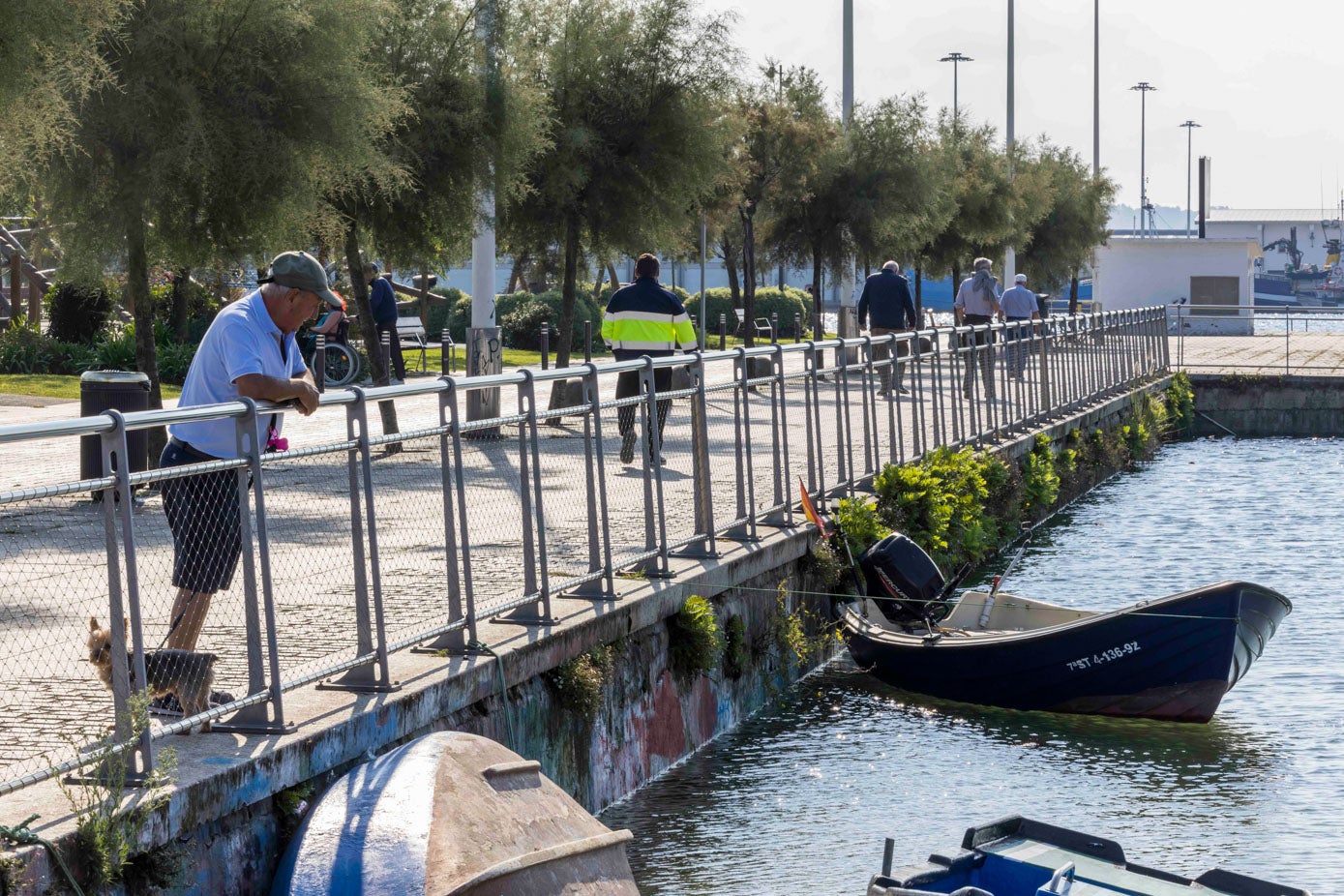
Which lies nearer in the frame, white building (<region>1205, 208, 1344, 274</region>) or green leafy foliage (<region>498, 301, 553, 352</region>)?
green leafy foliage (<region>498, 301, 553, 352</region>)

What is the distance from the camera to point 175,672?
605cm

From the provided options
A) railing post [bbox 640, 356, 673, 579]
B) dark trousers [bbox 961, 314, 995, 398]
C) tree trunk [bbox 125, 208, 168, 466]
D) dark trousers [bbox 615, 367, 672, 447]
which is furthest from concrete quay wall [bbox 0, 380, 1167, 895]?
dark trousers [bbox 961, 314, 995, 398]

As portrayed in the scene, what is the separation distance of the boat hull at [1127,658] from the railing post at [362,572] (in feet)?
18.5

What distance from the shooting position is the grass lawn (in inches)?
984

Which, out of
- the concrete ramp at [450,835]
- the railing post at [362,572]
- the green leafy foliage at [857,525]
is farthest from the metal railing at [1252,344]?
the concrete ramp at [450,835]

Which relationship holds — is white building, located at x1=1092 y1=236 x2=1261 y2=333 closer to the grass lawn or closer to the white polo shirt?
the grass lawn

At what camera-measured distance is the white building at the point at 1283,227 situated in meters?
156

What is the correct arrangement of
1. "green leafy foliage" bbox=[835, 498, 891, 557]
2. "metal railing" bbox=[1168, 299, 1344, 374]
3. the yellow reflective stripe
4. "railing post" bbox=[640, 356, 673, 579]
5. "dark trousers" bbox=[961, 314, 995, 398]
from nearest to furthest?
"railing post" bbox=[640, 356, 673, 579] < "green leafy foliage" bbox=[835, 498, 891, 557] < the yellow reflective stripe < "dark trousers" bbox=[961, 314, 995, 398] < "metal railing" bbox=[1168, 299, 1344, 374]

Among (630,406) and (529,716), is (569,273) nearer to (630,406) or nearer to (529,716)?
(630,406)

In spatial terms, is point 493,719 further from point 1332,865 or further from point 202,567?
point 1332,865

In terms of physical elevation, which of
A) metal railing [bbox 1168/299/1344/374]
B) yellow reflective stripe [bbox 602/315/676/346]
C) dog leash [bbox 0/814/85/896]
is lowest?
metal railing [bbox 1168/299/1344/374]

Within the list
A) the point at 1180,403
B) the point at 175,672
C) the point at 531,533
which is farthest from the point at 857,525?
the point at 1180,403

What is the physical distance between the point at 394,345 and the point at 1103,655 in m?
16.2

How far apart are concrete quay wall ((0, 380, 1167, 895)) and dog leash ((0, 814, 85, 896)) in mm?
32
